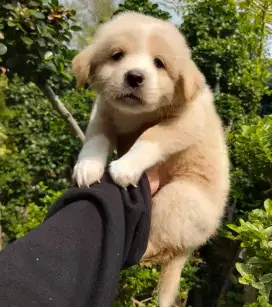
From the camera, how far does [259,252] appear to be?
271 centimetres

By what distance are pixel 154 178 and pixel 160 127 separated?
0.26 meters

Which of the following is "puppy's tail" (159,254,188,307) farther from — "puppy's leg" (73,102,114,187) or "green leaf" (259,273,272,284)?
"green leaf" (259,273,272,284)

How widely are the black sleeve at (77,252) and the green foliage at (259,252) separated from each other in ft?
4.13

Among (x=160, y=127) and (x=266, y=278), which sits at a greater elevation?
→ (x=160, y=127)

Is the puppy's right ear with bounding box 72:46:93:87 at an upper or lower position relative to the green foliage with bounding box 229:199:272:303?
upper

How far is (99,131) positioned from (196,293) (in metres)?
3.77

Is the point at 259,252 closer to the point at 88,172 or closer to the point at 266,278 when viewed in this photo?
the point at 266,278

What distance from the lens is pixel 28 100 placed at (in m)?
7.50

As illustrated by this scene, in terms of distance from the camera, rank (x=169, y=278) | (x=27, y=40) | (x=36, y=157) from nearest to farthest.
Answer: (x=169, y=278) < (x=27, y=40) < (x=36, y=157)

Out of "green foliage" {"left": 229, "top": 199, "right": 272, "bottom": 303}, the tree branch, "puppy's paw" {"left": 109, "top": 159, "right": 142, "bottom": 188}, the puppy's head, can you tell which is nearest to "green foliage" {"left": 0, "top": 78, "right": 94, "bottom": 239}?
the tree branch

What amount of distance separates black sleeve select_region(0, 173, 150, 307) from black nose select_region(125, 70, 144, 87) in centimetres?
57

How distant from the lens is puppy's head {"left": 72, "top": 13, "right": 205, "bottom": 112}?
6.51 feet

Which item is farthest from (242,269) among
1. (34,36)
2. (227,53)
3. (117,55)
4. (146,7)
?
(227,53)

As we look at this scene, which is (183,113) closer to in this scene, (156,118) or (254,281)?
(156,118)
